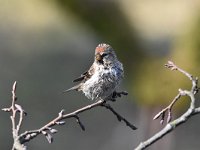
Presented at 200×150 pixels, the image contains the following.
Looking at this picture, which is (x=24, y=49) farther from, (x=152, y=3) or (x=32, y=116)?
(x=152, y=3)

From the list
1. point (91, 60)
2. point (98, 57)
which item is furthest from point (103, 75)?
point (91, 60)

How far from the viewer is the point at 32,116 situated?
1103cm

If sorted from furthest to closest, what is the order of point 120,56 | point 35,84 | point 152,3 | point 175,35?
1. point 35,84
2. point 152,3
3. point 175,35
4. point 120,56

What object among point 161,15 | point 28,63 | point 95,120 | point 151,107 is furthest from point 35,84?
point 151,107

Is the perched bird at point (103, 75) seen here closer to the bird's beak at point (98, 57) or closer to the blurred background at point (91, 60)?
the bird's beak at point (98, 57)

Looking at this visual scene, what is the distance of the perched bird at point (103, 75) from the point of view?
10.8 feet

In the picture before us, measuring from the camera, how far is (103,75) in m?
3.41

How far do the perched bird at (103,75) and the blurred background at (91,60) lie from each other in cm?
437

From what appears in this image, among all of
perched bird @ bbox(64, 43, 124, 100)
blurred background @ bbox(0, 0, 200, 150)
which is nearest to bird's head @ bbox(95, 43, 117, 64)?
perched bird @ bbox(64, 43, 124, 100)

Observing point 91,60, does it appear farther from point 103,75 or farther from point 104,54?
point 104,54

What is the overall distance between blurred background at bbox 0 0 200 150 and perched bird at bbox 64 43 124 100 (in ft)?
14.3

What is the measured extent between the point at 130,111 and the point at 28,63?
248 centimetres

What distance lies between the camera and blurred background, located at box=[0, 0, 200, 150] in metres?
8.64

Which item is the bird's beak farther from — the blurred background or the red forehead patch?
the blurred background
